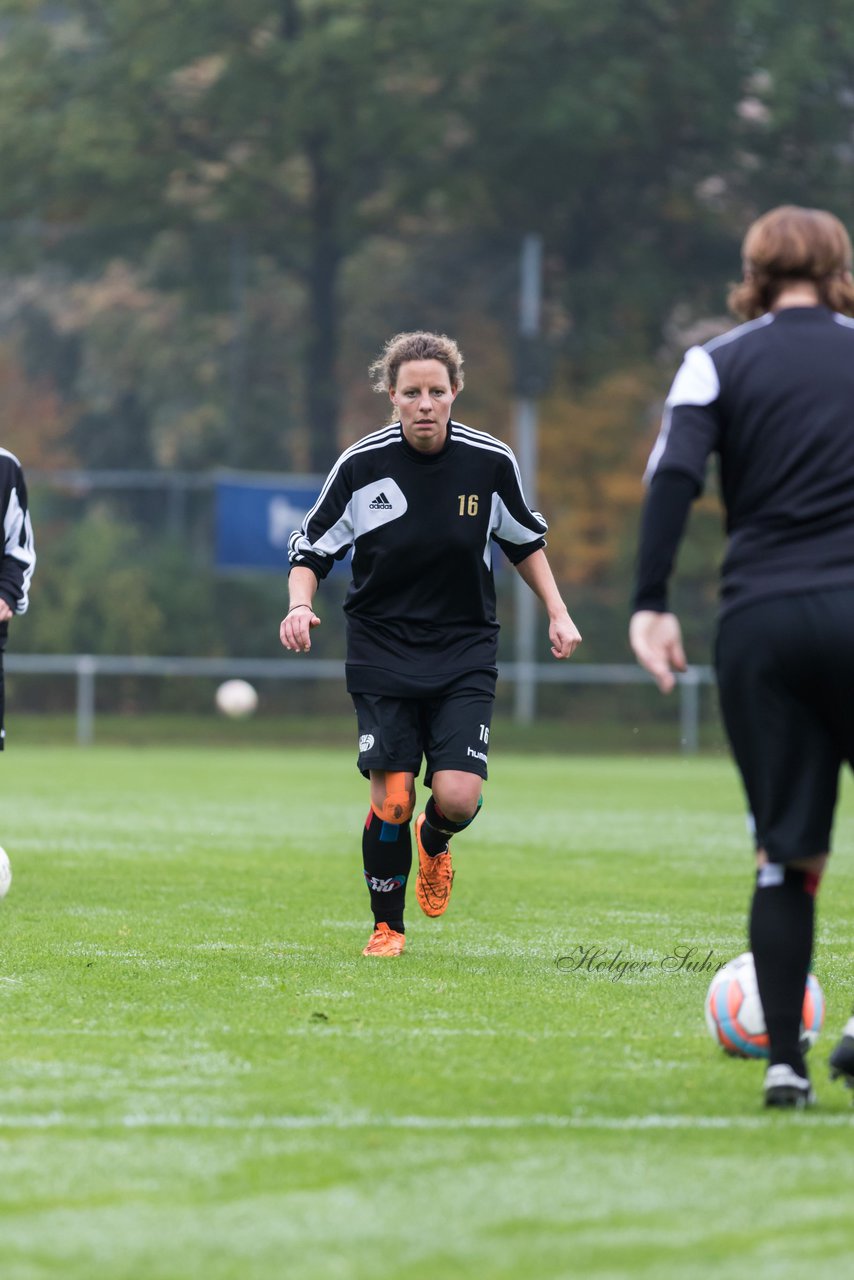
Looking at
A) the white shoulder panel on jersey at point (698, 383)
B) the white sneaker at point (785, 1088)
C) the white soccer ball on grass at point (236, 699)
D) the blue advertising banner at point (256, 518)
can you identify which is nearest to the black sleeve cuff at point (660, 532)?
the white shoulder panel on jersey at point (698, 383)

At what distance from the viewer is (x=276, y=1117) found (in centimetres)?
437

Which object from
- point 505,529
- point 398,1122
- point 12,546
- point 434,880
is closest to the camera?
point 398,1122

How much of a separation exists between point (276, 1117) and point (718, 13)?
30.0m

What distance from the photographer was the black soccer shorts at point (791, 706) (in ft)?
14.2

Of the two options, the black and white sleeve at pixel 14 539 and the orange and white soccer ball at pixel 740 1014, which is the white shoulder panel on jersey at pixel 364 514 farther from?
the orange and white soccer ball at pixel 740 1014

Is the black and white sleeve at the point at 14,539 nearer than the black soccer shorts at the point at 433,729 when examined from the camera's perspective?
No

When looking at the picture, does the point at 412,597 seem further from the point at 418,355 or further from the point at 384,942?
the point at 384,942

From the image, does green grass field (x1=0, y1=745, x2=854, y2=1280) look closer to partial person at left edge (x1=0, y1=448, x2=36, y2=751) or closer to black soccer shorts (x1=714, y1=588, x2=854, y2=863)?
black soccer shorts (x1=714, y1=588, x2=854, y2=863)

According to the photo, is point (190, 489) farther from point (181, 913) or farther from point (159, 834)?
point (181, 913)

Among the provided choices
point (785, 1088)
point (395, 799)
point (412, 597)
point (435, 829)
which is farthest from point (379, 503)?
point (785, 1088)

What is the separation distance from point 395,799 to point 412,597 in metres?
0.69

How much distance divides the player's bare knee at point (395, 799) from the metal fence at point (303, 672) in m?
20.8

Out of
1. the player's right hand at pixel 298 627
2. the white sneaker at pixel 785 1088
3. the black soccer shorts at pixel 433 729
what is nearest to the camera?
the white sneaker at pixel 785 1088

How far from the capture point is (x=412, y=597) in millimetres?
7246
